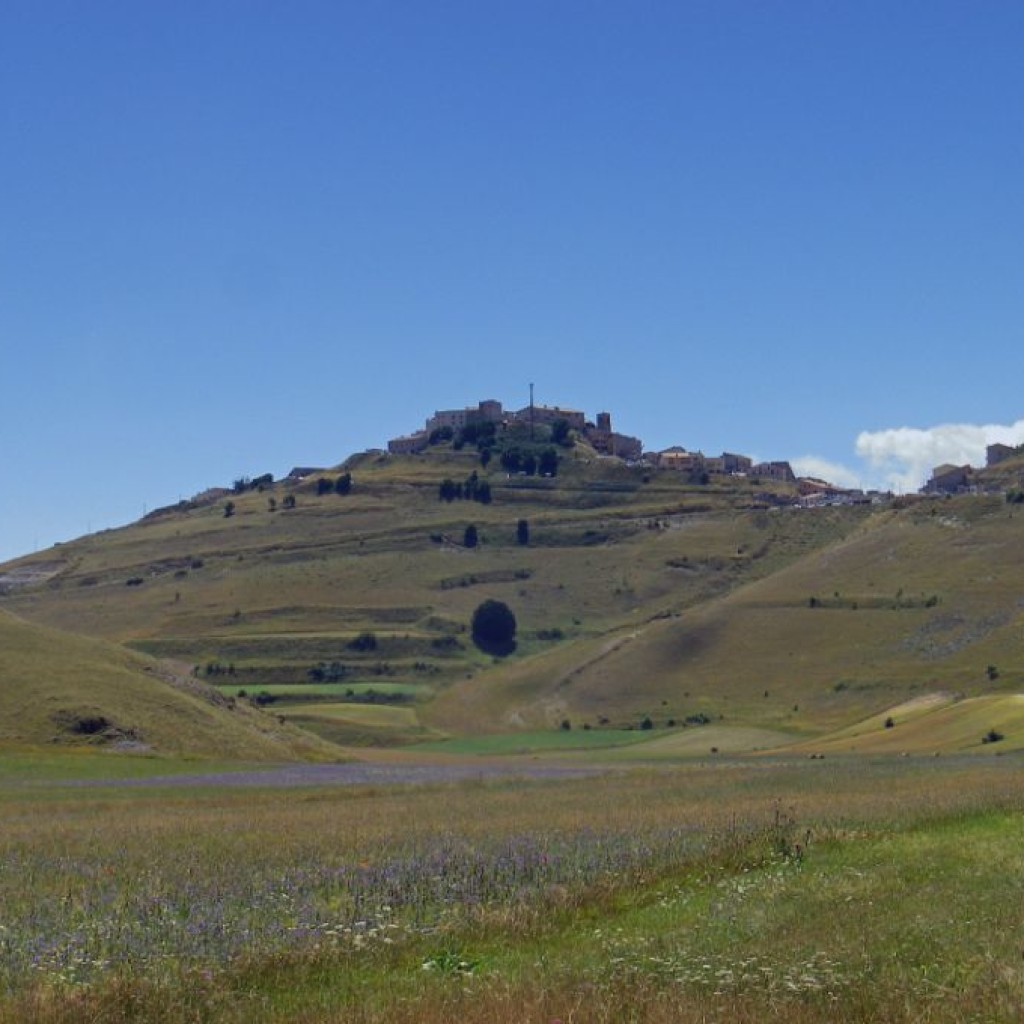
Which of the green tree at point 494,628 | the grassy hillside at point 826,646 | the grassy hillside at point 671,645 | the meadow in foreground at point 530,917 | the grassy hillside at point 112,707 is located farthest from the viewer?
the green tree at point 494,628

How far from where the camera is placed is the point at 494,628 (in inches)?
7249

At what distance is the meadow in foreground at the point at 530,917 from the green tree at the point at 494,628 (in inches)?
5914

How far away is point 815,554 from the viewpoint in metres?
184

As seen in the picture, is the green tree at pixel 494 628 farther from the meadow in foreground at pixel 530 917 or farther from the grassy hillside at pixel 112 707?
the meadow in foreground at pixel 530 917

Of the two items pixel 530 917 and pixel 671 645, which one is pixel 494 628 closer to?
pixel 671 645

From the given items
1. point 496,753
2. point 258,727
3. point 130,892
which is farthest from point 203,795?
point 496,753

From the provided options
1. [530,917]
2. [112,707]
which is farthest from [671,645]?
[530,917]

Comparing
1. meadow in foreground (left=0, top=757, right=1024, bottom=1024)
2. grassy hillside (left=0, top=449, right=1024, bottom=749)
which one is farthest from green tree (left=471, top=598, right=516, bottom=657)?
meadow in foreground (left=0, top=757, right=1024, bottom=1024)

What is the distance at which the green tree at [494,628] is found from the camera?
602ft

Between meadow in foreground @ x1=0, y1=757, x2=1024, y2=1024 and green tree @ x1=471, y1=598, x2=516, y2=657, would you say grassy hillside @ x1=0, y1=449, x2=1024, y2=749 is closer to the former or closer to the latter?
green tree @ x1=471, y1=598, x2=516, y2=657

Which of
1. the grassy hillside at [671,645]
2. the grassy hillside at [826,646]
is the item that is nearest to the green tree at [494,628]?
the grassy hillside at [671,645]

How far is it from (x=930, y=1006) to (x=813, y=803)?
2225 centimetres

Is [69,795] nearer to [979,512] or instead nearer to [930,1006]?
[930,1006]

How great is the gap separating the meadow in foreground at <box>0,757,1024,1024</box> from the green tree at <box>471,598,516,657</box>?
150213mm
